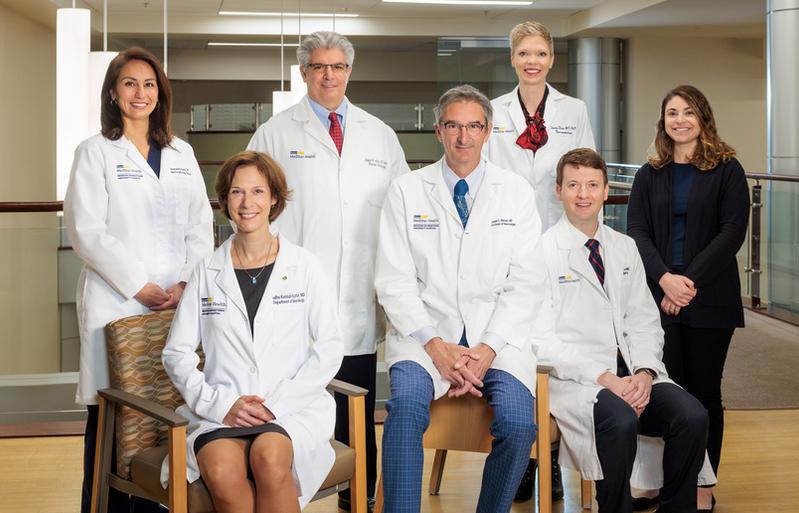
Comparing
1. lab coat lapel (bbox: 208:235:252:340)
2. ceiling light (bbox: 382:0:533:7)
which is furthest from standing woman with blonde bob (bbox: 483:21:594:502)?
ceiling light (bbox: 382:0:533:7)

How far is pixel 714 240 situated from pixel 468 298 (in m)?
0.94

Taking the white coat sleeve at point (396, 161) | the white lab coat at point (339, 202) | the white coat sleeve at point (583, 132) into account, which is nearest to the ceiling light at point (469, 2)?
the white coat sleeve at point (583, 132)

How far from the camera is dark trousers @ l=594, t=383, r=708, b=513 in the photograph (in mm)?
3248

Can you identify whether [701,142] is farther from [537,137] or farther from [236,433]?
[236,433]

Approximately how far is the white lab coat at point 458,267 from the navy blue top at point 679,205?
22.1 inches

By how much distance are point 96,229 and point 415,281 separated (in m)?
1.04

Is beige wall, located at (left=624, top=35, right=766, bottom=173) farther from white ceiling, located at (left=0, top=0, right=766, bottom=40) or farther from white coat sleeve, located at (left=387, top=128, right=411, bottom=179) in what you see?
white coat sleeve, located at (left=387, top=128, right=411, bottom=179)

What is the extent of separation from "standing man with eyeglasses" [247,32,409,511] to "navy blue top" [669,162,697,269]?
41.6 inches

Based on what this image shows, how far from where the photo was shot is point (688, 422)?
331 centimetres

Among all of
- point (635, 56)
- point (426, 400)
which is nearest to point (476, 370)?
point (426, 400)

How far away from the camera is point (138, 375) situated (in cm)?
313

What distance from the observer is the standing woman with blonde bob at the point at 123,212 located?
10.6 ft

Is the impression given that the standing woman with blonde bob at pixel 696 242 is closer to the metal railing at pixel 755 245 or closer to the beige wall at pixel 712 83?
the metal railing at pixel 755 245

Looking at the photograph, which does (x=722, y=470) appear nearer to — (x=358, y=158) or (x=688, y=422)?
(x=688, y=422)
